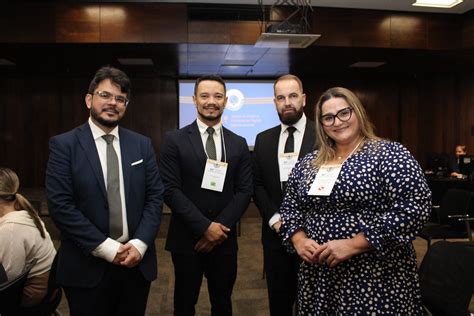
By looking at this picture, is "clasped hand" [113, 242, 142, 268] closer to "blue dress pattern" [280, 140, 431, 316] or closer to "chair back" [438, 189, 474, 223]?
"blue dress pattern" [280, 140, 431, 316]

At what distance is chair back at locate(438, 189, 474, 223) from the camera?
3.92m

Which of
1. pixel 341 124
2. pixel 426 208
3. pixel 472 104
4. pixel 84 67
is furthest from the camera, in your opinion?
pixel 472 104

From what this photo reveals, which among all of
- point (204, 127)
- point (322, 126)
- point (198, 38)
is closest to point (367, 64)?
point (198, 38)

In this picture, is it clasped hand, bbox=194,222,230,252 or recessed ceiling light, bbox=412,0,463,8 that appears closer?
clasped hand, bbox=194,222,230,252

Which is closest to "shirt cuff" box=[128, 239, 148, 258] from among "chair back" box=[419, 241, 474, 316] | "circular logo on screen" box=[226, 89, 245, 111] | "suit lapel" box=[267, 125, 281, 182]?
"suit lapel" box=[267, 125, 281, 182]

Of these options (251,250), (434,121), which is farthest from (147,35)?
(434,121)

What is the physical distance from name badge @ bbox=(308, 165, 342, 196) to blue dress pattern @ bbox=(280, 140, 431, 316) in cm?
2

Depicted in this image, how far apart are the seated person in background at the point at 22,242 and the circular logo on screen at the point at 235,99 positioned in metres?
7.55

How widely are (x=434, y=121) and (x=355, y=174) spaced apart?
928 cm

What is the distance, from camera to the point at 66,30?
5.70 m

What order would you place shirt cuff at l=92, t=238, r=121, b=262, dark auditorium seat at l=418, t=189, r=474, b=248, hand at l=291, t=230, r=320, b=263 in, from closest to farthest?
hand at l=291, t=230, r=320, b=263 < shirt cuff at l=92, t=238, r=121, b=262 < dark auditorium seat at l=418, t=189, r=474, b=248

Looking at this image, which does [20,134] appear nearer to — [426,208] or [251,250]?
[251,250]

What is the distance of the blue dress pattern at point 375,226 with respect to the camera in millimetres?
1438

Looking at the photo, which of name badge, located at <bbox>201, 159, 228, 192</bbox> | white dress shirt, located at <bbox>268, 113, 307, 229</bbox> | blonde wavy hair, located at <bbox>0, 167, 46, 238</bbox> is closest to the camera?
blonde wavy hair, located at <bbox>0, 167, 46, 238</bbox>
